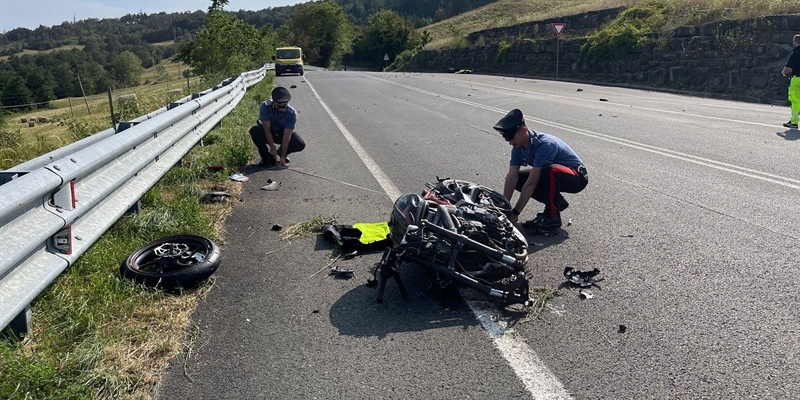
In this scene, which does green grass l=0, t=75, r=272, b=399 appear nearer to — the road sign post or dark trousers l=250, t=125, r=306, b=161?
dark trousers l=250, t=125, r=306, b=161

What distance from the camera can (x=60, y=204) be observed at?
3818 mm

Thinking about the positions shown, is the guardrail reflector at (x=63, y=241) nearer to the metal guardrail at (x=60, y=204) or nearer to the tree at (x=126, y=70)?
the metal guardrail at (x=60, y=204)

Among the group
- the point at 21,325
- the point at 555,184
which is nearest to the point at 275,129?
the point at 555,184

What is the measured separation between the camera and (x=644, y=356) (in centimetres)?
342

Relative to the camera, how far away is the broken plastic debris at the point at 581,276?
4.48m

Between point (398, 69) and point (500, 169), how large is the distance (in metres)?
61.9

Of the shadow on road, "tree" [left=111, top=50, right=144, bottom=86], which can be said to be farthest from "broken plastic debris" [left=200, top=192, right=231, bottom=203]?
"tree" [left=111, top=50, right=144, bottom=86]

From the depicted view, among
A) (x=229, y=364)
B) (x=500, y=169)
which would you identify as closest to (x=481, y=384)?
(x=229, y=364)

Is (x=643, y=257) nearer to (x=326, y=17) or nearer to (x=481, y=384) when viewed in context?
(x=481, y=384)

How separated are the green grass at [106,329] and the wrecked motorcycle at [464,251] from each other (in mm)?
1409

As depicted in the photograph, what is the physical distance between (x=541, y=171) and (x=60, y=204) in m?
4.06

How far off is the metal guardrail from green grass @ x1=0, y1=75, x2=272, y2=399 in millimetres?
221

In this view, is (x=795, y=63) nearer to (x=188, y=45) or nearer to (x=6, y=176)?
(x=6, y=176)

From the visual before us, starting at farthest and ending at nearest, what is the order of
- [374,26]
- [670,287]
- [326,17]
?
[326,17]
[374,26]
[670,287]
